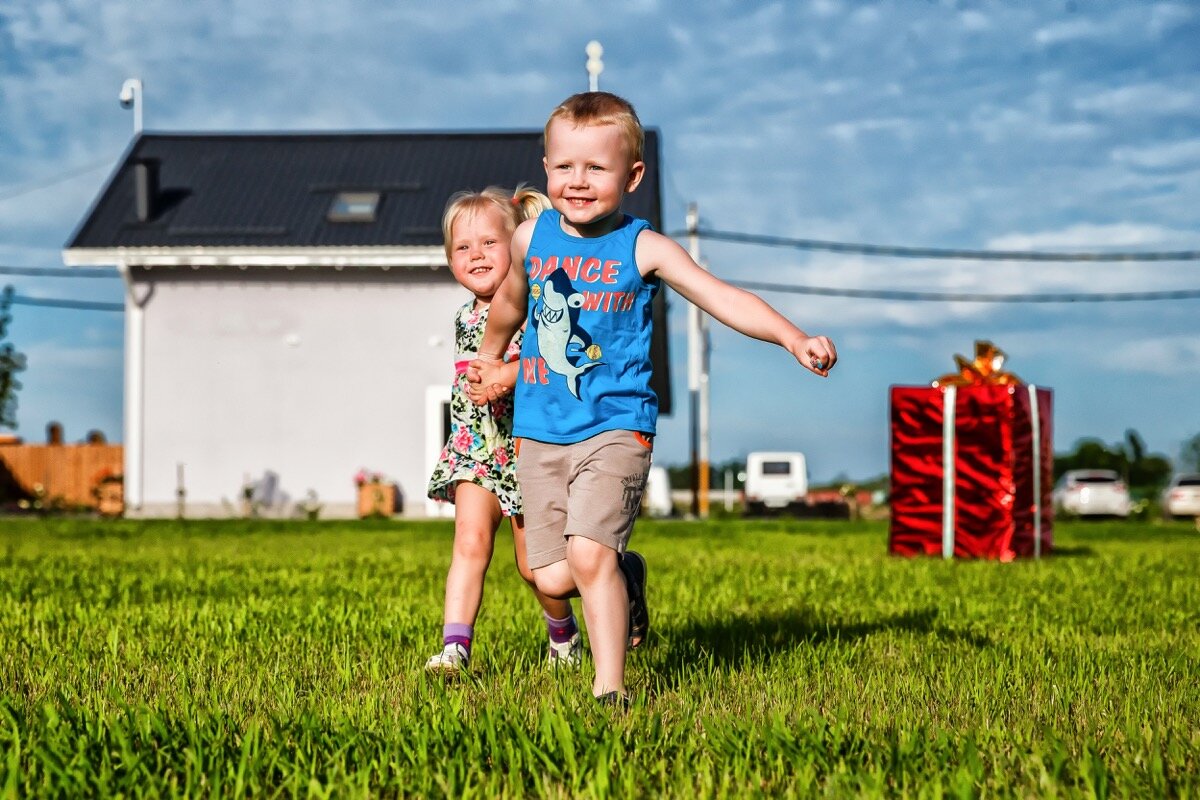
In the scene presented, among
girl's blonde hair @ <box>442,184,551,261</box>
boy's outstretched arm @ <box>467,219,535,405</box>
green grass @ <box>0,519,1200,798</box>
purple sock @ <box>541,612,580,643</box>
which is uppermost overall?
girl's blonde hair @ <box>442,184,551,261</box>

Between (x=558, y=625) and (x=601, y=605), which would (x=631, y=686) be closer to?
(x=601, y=605)

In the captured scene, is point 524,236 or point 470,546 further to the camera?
point 470,546

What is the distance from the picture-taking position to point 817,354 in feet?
10.7

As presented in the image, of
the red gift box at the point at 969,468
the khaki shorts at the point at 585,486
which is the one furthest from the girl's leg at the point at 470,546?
the red gift box at the point at 969,468

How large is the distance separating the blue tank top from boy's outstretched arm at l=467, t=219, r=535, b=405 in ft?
0.42

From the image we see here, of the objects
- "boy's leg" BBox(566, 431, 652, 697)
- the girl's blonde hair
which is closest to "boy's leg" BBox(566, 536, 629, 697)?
"boy's leg" BBox(566, 431, 652, 697)

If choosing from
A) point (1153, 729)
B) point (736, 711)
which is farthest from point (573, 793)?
point (1153, 729)

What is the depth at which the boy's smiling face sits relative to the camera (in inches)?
144

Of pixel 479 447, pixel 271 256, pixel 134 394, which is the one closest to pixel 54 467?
pixel 134 394

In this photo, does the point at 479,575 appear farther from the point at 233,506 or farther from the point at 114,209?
the point at 114,209

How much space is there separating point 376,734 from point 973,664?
2263 mm

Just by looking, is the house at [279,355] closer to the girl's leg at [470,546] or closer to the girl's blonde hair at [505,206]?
→ the girl's blonde hair at [505,206]

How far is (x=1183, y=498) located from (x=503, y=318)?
3114 cm

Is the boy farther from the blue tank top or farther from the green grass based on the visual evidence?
the green grass
